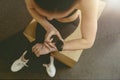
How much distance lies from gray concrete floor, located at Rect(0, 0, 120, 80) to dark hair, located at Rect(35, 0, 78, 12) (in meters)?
0.62

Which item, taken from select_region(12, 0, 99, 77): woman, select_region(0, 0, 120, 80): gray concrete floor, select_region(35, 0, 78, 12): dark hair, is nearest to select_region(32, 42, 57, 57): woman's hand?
select_region(12, 0, 99, 77): woman

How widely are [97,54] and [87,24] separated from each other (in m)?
0.61

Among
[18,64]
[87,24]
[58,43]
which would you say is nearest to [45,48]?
[58,43]

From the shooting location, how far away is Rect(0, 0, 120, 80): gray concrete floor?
1.42m

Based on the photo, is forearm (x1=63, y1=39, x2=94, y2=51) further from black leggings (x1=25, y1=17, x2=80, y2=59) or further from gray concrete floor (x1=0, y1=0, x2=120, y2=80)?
gray concrete floor (x1=0, y1=0, x2=120, y2=80)

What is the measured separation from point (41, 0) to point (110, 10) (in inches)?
40.1

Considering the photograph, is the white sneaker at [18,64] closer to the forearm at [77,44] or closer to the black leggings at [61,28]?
the black leggings at [61,28]

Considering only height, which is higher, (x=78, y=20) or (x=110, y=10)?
(x=78, y=20)

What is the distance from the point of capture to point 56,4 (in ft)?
2.80

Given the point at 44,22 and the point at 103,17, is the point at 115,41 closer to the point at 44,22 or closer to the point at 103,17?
the point at 103,17

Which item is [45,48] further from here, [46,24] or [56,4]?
[56,4]

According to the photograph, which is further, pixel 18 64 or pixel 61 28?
pixel 18 64

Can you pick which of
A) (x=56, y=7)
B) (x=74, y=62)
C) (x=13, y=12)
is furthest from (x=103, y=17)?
(x=56, y=7)

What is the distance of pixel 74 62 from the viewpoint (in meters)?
1.38
